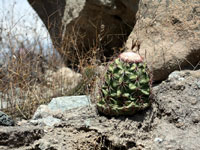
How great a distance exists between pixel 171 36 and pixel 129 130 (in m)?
1.28

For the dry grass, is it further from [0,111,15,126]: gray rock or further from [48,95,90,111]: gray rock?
[0,111,15,126]: gray rock

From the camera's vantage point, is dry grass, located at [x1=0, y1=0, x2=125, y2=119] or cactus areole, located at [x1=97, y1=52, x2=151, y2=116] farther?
dry grass, located at [x1=0, y1=0, x2=125, y2=119]

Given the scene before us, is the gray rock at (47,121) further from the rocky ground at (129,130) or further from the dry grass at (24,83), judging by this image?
the dry grass at (24,83)

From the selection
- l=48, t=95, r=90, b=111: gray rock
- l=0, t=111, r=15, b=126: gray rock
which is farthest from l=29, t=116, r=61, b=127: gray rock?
l=48, t=95, r=90, b=111: gray rock

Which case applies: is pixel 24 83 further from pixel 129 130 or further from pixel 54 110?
pixel 129 130

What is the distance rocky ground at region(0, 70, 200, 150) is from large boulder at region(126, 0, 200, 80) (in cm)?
54

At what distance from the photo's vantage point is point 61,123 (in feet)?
7.13

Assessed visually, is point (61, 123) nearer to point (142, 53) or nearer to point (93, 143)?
point (93, 143)

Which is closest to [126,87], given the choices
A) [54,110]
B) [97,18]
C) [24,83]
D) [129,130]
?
[129,130]

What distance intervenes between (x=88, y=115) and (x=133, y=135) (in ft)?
1.46

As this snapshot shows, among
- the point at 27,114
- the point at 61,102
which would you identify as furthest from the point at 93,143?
the point at 27,114

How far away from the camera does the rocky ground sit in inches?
76.8

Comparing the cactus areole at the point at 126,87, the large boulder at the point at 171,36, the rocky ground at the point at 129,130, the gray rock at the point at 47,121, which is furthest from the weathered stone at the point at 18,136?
the large boulder at the point at 171,36

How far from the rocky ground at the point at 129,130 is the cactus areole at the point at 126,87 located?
0.10 m
